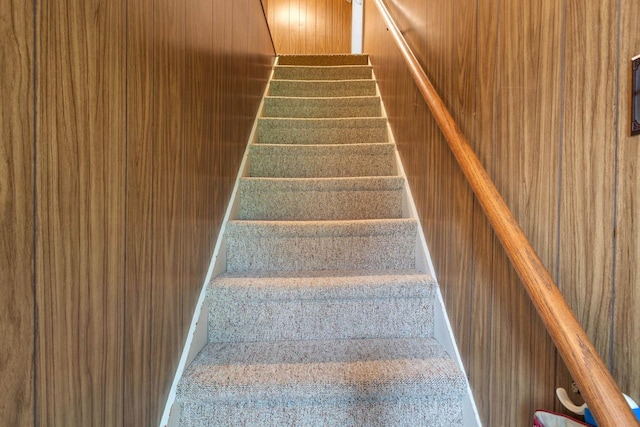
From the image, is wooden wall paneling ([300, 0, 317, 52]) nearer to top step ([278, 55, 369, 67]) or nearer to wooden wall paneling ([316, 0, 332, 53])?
wooden wall paneling ([316, 0, 332, 53])

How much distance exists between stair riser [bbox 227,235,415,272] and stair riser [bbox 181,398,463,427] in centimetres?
60

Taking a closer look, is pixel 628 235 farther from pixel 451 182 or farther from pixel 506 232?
pixel 451 182

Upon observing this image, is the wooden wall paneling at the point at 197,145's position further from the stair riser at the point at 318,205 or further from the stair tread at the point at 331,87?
the stair tread at the point at 331,87

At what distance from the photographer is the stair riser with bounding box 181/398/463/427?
102 cm

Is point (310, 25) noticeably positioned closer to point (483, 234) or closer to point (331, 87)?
point (331, 87)

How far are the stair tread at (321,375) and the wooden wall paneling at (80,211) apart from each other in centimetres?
32

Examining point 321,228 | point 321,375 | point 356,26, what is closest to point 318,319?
point 321,375

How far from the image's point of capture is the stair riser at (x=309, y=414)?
1.02m

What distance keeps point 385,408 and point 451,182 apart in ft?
2.58

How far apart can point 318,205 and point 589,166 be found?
123 cm

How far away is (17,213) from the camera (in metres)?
0.49

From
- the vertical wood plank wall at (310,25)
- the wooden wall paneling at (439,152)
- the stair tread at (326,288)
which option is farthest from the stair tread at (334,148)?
the vertical wood plank wall at (310,25)

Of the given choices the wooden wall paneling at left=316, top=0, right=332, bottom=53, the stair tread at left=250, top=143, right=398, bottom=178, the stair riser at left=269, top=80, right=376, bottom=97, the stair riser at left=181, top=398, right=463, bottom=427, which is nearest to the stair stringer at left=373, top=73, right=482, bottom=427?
the stair riser at left=181, top=398, right=463, bottom=427

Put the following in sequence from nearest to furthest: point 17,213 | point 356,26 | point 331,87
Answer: point 17,213 < point 331,87 < point 356,26
